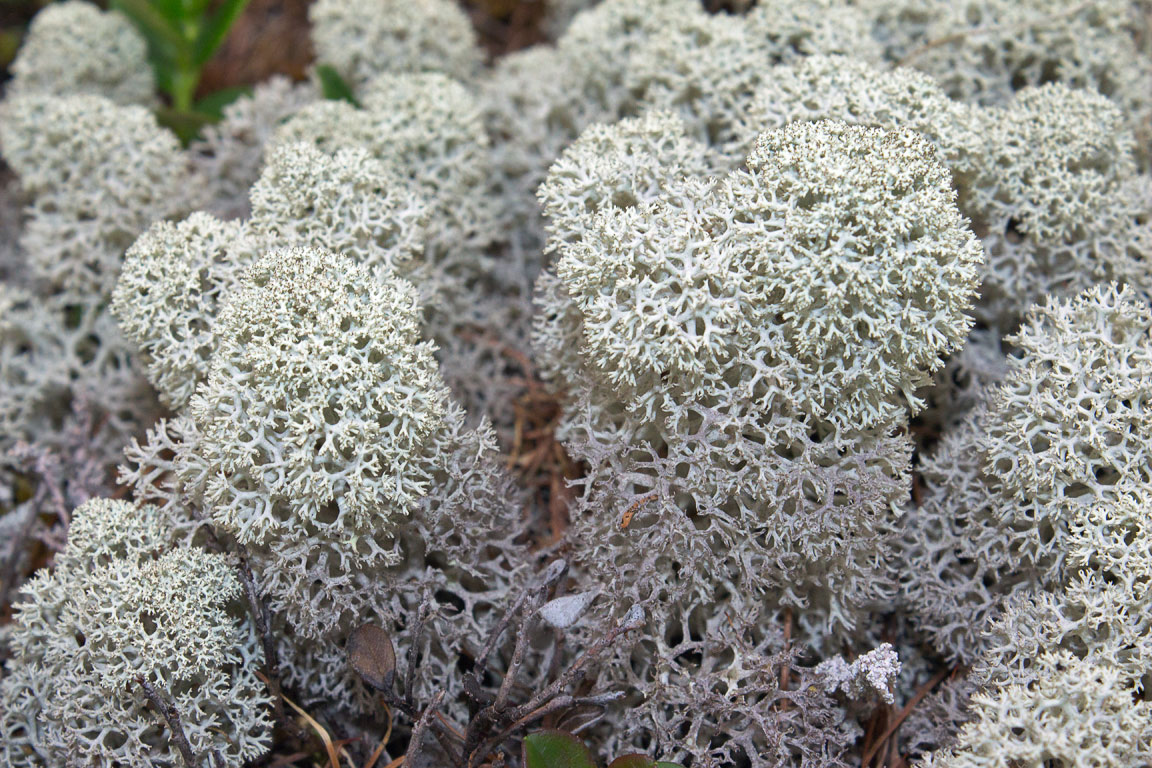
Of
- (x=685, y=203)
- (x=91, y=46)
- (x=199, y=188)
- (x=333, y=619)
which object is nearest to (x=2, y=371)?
(x=199, y=188)

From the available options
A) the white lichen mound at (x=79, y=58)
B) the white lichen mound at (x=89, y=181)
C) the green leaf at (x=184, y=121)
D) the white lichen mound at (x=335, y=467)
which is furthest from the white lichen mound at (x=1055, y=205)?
the white lichen mound at (x=79, y=58)

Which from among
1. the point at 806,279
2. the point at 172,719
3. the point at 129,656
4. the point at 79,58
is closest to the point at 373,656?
the point at 172,719

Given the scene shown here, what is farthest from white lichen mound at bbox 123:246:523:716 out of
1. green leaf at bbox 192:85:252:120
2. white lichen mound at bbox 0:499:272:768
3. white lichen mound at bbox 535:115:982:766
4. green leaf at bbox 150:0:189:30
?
green leaf at bbox 150:0:189:30

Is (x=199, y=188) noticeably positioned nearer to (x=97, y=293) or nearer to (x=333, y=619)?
(x=97, y=293)

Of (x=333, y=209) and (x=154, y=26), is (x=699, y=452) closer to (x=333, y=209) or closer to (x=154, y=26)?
(x=333, y=209)

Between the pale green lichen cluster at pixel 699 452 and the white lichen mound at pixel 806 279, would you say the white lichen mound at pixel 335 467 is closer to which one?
the pale green lichen cluster at pixel 699 452
